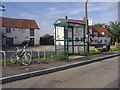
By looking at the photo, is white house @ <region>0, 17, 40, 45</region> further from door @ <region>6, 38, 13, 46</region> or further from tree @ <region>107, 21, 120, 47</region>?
tree @ <region>107, 21, 120, 47</region>

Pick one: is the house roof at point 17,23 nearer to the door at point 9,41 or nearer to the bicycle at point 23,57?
the door at point 9,41

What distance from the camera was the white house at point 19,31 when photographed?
3675 cm

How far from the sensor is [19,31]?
3875 centimetres

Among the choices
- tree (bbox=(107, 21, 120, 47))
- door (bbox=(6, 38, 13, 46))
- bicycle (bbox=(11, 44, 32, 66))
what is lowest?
bicycle (bbox=(11, 44, 32, 66))

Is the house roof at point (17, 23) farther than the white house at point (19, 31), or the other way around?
the house roof at point (17, 23)

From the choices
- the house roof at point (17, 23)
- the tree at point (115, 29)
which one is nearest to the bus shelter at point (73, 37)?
the tree at point (115, 29)

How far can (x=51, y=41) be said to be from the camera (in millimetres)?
44469

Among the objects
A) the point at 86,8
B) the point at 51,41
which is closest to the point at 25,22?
the point at 51,41

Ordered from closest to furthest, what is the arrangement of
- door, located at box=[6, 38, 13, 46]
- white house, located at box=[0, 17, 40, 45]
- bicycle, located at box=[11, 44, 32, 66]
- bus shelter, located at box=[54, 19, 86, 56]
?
bicycle, located at box=[11, 44, 32, 66] → bus shelter, located at box=[54, 19, 86, 56] → door, located at box=[6, 38, 13, 46] → white house, located at box=[0, 17, 40, 45]

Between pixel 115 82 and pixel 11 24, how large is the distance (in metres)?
36.7

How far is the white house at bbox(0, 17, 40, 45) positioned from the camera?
36.7 m

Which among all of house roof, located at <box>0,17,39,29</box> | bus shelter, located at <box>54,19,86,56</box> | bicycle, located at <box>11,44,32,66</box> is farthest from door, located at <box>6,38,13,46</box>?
bicycle, located at <box>11,44,32,66</box>

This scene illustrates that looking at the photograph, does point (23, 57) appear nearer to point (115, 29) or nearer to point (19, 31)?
point (115, 29)

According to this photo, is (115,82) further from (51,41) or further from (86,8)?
(51,41)
